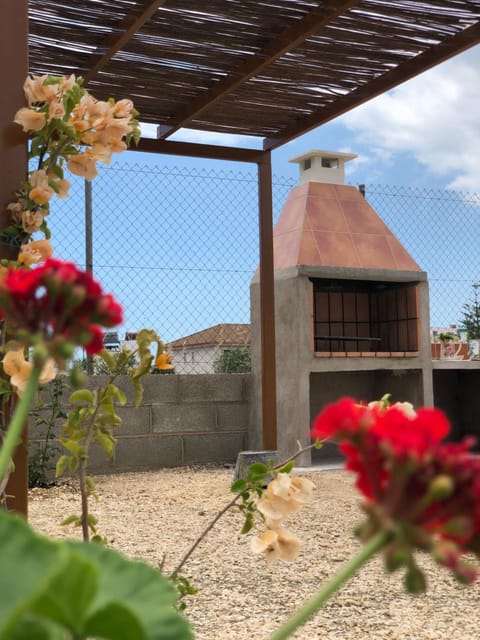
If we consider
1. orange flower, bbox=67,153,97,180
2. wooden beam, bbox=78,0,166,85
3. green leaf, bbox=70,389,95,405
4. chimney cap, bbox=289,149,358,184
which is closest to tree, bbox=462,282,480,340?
chimney cap, bbox=289,149,358,184

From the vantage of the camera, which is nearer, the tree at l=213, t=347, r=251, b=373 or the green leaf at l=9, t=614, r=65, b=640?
the green leaf at l=9, t=614, r=65, b=640

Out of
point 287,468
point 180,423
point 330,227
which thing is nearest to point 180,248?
point 180,423

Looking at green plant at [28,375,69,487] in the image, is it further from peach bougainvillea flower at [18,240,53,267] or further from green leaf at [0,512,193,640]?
green leaf at [0,512,193,640]

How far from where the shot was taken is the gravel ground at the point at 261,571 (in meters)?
2.15

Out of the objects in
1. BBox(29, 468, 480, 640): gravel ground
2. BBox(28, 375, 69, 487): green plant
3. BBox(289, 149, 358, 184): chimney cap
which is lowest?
BBox(29, 468, 480, 640): gravel ground

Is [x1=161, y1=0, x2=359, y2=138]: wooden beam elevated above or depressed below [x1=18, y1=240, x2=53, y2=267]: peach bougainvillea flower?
above

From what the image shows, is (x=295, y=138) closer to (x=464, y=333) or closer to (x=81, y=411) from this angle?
(x=464, y=333)

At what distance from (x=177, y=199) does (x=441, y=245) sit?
2.45m

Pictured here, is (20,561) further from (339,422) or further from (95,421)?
(95,421)

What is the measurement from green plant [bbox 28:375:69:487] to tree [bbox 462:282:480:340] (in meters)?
3.50

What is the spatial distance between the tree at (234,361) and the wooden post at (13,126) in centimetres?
448

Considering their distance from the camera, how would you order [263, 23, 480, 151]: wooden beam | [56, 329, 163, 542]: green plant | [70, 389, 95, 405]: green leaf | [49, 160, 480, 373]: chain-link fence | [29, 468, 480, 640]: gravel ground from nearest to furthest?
[70, 389, 95, 405]: green leaf, [56, 329, 163, 542]: green plant, [29, 468, 480, 640]: gravel ground, [263, 23, 480, 151]: wooden beam, [49, 160, 480, 373]: chain-link fence

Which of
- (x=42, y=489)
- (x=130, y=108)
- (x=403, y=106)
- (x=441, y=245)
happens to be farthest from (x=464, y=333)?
(x=130, y=108)

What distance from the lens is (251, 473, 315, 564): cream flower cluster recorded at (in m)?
1.16
